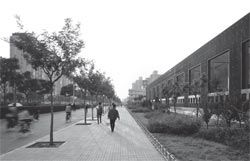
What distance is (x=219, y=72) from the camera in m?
31.5

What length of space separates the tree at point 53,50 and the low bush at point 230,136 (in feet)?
20.4

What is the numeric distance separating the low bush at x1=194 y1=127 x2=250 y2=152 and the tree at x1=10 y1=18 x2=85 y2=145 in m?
6.22

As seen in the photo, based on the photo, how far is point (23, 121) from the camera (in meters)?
15.2

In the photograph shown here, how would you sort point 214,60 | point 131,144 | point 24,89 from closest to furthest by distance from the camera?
point 131,144
point 214,60
point 24,89

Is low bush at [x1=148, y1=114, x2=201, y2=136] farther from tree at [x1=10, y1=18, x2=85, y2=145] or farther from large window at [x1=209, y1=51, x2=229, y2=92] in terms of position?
large window at [x1=209, y1=51, x2=229, y2=92]

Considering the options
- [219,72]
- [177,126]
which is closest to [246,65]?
[219,72]

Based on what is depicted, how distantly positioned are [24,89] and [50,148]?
4927 centimetres

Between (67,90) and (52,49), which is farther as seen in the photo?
(67,90)

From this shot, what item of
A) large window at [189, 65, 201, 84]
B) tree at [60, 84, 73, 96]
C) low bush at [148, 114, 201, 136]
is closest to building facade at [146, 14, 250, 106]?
large window at [189, 65, 201, 84]

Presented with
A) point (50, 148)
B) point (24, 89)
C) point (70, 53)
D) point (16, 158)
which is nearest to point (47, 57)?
point (70, 53)

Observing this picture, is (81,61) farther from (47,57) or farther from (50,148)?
(50,148)

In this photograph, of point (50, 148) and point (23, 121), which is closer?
point (50, 148)

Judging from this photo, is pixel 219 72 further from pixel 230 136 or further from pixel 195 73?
pixel 230 136

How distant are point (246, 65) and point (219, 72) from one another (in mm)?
7449
